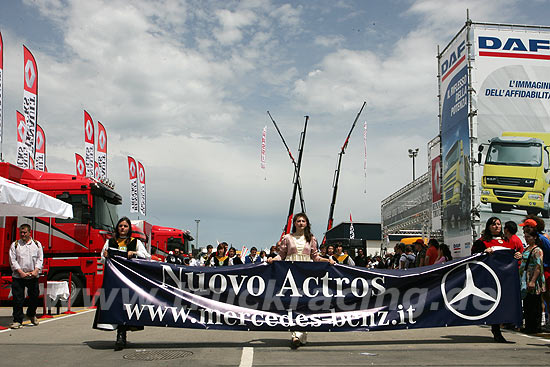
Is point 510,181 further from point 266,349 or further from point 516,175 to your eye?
point 266,349

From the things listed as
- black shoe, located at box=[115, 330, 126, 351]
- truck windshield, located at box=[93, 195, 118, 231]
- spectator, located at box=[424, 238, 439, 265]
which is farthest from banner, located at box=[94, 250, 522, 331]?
truck windshield, located at box=[93, 195, 118, 231]

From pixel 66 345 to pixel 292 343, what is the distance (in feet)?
10.2

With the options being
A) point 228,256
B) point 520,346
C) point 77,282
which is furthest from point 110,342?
point 77,282

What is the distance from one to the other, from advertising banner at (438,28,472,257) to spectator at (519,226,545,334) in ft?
48.7

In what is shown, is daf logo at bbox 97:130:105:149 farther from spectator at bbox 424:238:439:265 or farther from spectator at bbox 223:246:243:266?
spectator at bbox 424:238:439:265

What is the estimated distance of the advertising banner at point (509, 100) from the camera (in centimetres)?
2348

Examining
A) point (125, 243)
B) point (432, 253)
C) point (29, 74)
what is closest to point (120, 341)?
point (125, 243)

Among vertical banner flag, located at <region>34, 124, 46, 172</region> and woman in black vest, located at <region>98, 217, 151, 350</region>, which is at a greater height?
vertical banner flag, located at <region>34, 124, 46, 172</region>

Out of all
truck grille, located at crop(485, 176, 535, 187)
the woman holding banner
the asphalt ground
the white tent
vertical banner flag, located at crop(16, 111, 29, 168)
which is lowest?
the asphalt ground

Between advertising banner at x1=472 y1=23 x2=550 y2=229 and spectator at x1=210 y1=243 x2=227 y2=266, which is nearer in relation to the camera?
spectator at x1=210 y1=243 x2=227 y2=266

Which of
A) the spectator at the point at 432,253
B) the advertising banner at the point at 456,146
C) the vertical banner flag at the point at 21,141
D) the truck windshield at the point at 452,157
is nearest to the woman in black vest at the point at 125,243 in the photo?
the spectator at the point at 432,253

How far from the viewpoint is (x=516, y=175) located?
2306 cm

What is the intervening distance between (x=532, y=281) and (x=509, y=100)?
17.3 meters

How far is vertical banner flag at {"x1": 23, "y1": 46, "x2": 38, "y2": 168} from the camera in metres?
20.0
